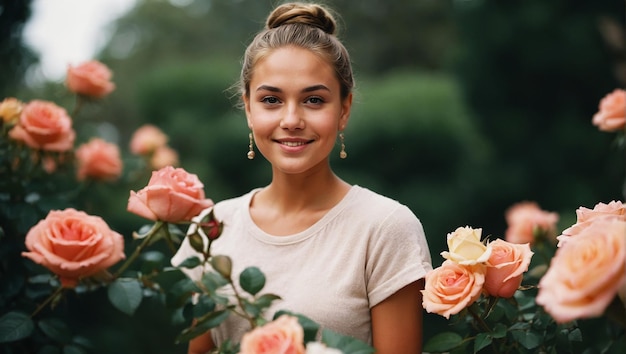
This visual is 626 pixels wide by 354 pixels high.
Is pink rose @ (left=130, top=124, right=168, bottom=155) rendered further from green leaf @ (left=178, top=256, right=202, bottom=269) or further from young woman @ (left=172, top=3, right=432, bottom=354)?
green leaf @ (left=178, top=256, right=202, bottom=269)

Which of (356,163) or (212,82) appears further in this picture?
(212,82)

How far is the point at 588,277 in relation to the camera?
2.97 feet

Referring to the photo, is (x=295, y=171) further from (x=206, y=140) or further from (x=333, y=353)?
(x=206, y=140)

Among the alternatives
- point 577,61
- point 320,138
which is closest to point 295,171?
point 320,138

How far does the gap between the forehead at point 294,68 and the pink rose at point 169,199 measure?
375 mm

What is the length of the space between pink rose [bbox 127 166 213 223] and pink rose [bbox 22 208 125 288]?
12 centimetres

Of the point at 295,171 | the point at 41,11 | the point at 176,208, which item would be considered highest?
the point at 41,11

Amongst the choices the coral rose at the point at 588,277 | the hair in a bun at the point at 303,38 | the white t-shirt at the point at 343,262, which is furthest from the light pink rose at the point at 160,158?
the coral rose at the point at 588,277

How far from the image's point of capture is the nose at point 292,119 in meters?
1.62

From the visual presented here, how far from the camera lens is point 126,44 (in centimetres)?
1462

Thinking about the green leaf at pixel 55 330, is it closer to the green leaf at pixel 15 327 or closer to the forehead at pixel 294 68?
the green leaf at pixel 15 327

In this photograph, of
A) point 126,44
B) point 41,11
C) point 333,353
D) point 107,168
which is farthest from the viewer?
point 126,44

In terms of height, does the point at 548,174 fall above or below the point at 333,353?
above

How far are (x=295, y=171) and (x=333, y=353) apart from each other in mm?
781
